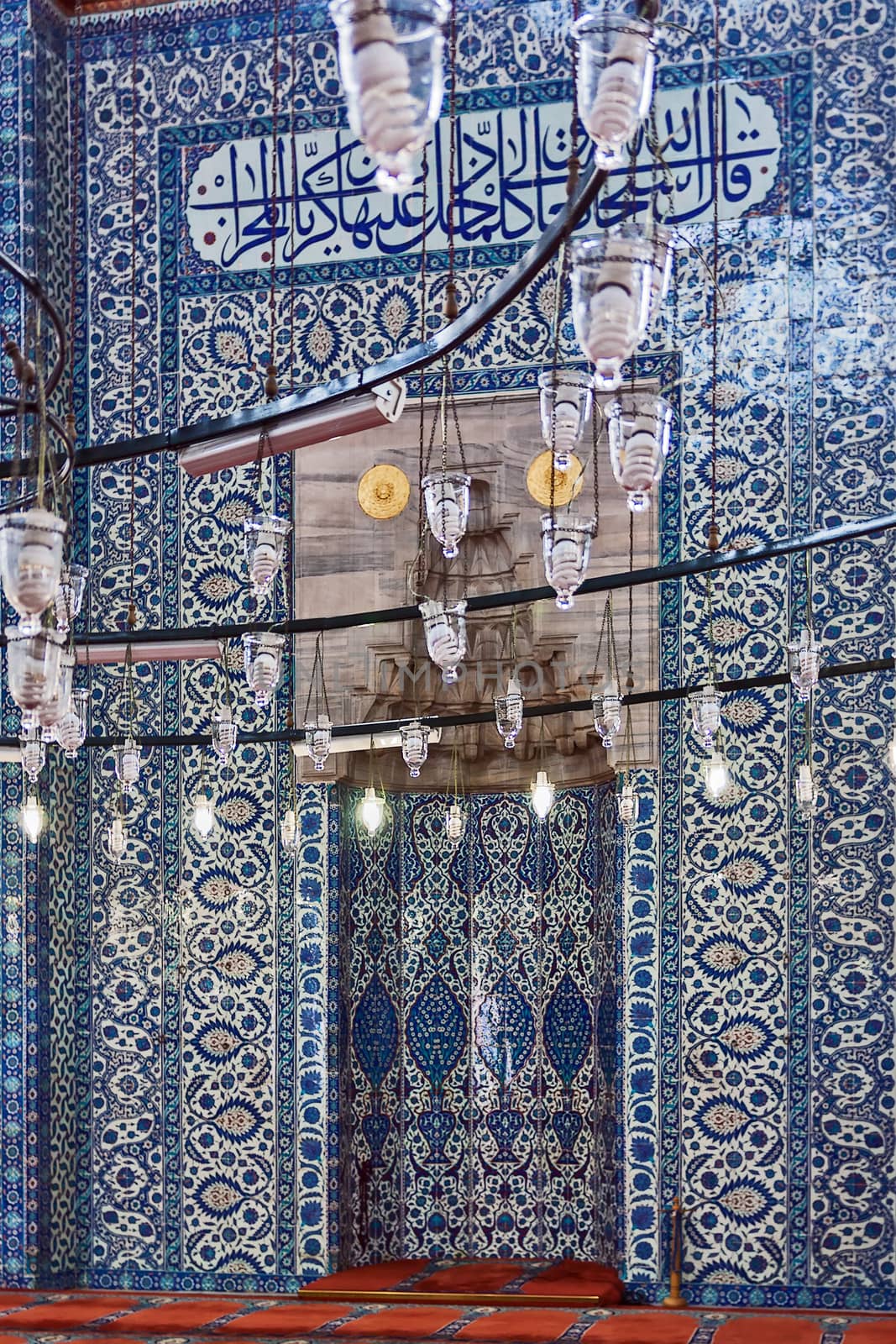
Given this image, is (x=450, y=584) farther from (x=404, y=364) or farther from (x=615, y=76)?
(x=615, y=76)

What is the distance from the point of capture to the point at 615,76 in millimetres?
2457

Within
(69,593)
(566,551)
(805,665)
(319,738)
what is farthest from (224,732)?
(566,551)

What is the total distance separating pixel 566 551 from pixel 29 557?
101 centimetres

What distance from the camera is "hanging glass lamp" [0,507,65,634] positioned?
306cm

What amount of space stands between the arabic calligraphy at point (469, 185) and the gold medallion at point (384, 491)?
790 mm

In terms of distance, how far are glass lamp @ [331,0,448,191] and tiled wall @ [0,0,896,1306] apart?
4266mm

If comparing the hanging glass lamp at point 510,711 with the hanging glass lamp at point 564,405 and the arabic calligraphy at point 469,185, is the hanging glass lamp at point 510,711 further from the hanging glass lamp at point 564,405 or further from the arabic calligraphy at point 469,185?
the arabic calligraphy at point 469,185

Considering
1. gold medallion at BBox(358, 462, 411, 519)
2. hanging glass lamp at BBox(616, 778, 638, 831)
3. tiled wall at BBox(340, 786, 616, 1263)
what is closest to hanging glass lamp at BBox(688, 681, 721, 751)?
hanging glass lamp at BBox(616, 778, 638, 831)

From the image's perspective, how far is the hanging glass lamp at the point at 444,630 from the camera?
4090mm

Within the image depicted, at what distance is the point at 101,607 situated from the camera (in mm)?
6980

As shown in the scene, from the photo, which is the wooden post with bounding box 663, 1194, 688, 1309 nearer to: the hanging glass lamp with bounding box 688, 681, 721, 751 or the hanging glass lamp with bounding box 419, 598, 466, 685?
the hanging glass lamp with bounding box 688, 681, 721, 751

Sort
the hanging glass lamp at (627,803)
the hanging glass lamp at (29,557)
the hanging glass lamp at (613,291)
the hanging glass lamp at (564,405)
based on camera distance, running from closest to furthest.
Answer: the hanging glass lamp at (613,291)
the hanging glass lamp at (29,557)
the hanging glass lamp at (564,405)
the hanging glass lamp at (627,803)

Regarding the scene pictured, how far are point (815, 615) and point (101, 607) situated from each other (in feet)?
8.42

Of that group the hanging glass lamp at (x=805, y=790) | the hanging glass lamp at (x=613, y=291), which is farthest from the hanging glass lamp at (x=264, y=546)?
the hanging glass lamp at (x=805, y=790)
